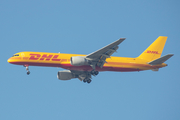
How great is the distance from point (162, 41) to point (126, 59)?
9066 millimetres

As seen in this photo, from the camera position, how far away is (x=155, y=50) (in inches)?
2135

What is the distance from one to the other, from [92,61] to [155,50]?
13.9m

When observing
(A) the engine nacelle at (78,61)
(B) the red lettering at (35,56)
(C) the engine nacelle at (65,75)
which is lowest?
(C) the engine nacelle at (65,75)

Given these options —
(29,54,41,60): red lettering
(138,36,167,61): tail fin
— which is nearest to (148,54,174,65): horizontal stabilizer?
(138,36,167,61): tail fin

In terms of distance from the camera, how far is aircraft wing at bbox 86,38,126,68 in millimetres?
43828

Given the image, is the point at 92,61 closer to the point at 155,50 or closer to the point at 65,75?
the point at 65,75

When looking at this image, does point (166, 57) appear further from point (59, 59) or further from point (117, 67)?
point (59, 59)

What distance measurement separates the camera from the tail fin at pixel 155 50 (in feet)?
175

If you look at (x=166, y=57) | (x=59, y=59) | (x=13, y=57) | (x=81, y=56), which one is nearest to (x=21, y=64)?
(x=13, y=57)

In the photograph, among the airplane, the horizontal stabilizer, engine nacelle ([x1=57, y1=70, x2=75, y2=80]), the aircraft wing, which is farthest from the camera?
engine nacelle ([x1=57, y1=70, x2=75, y2=80])

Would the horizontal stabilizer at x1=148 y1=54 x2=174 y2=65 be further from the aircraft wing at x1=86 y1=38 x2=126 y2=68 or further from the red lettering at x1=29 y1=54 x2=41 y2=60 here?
the red lettering at x1=29 y1=54 x2=41 y2=60

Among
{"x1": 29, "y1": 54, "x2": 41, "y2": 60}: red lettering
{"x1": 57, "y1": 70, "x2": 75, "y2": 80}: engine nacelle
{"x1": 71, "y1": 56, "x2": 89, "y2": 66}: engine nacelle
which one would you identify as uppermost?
{"x1": 29, "y1": 54, "x2": 41, "y2": 60}: red lettering

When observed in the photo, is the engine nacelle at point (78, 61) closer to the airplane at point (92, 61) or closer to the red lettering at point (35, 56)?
the airplane at point (92, 61)

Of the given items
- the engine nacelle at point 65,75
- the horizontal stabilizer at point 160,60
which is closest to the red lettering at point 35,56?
the engine nacelle at point 65,75
